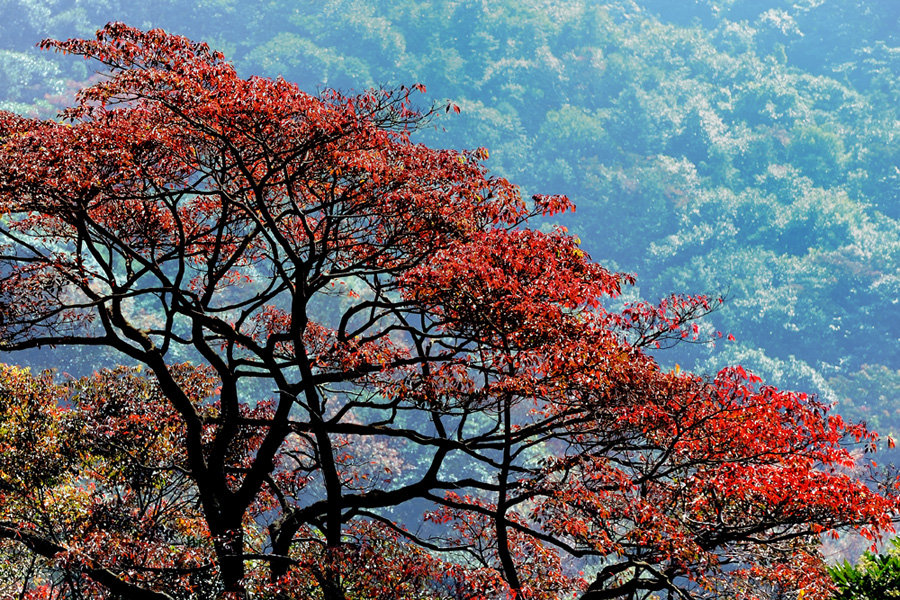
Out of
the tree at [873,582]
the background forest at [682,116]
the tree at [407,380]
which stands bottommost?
the tree at [873,582]

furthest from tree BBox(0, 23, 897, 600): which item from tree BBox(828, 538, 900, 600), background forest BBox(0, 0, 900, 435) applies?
background forest BBox(0, 0, 900, 435)

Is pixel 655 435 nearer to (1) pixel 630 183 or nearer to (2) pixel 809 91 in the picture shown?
(1) pixel 630 183

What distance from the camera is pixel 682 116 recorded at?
76062 mm

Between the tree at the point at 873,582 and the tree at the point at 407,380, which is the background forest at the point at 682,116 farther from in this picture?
the tree at the point at 873,582

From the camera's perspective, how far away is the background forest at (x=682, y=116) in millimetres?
57188

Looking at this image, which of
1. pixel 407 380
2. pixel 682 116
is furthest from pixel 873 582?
pixel 682 116

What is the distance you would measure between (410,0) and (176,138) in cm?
8042

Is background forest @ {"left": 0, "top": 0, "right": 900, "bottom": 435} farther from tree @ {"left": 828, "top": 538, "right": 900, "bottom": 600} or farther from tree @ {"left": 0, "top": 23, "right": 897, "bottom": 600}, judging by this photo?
tree @ {"left": 828, "top": 538, "right": 900, "bottom": 600}

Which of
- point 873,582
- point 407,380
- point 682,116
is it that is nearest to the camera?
point 873,582

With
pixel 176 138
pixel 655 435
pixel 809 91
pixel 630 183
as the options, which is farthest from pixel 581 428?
pixel 809 91

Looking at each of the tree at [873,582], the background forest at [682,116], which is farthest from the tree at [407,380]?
the background forest at [682,116]

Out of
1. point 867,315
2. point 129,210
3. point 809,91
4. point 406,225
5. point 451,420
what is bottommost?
point 406,225

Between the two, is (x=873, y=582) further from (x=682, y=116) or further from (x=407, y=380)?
(x=682, y=116)

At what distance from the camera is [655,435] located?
7086 mm
